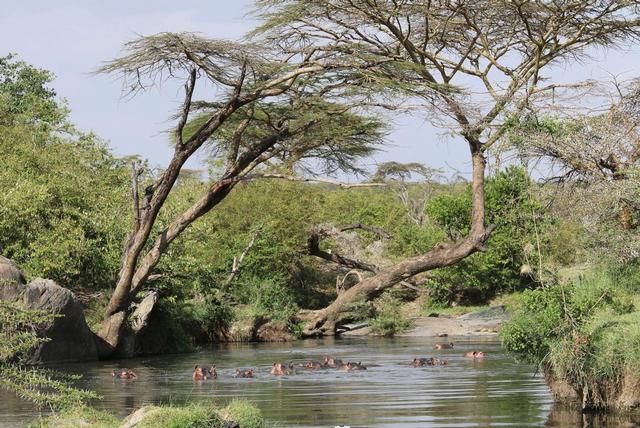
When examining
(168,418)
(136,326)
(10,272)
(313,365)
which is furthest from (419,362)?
(168,418)

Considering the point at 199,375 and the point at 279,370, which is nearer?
the point at 199,375

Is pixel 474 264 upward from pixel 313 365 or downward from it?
upward

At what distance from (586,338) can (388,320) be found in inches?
826

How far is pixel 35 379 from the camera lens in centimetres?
1064

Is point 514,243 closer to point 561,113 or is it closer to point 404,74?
point 404,74

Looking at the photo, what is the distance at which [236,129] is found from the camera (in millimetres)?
27625

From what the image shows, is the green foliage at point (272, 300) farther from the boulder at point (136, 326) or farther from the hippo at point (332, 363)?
the hippo at point (332, 363)

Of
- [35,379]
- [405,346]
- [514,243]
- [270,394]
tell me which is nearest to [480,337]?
[405,346]

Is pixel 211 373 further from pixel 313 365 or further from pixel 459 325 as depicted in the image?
pixel 459 325

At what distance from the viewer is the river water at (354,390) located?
1403 centimetres

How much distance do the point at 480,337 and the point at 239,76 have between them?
12845 mm

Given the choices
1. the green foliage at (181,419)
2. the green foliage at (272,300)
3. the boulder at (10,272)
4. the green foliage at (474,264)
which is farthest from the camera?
the green foliage at (474,264)

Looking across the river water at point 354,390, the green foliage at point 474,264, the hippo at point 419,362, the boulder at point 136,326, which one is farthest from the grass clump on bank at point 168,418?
the green foliage at point 474,264

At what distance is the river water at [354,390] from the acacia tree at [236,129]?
294 centimetres
